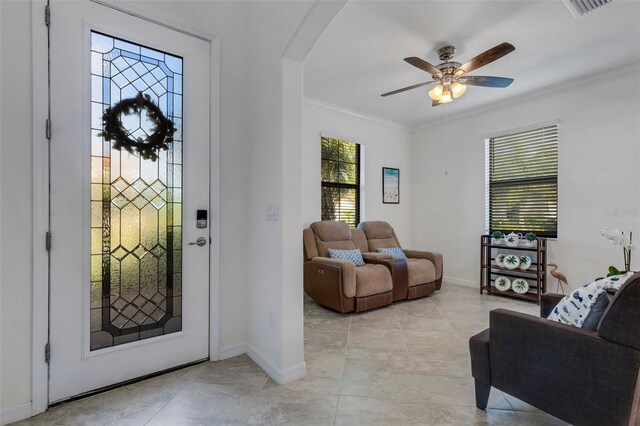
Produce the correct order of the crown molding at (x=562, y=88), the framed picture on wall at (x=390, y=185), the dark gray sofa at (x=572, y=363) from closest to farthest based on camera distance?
the dark gray sofa at (x=572, y=363) < the crown molding at (x=562, y=88) < the framed picture on wall at (x=390, y=185)

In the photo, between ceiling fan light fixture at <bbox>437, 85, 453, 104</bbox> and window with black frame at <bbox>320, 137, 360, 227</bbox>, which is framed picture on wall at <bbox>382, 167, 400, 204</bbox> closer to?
window with black frame at <bbox>320, 137, 360, 227</bbox>

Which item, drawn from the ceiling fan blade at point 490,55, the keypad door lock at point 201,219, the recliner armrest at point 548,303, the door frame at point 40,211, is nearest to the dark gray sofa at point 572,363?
the recliner armrest at point 548,303

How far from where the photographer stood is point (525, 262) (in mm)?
3840

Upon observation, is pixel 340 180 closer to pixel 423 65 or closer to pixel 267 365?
pixel 423 65

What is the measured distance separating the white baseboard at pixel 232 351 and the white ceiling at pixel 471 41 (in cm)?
273

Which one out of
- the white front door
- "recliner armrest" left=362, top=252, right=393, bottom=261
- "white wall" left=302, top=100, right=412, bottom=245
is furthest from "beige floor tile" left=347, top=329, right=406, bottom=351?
"white wall" left=302, top=100, right=412, bottom=245

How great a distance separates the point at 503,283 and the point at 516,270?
9.3 inches

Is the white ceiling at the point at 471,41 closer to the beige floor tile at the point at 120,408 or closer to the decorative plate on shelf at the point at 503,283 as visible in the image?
the decorative plate on shelf at the point at 503,283

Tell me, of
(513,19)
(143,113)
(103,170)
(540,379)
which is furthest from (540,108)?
(103,170)

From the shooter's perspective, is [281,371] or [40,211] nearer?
[40,211]

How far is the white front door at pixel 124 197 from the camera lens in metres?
1.71

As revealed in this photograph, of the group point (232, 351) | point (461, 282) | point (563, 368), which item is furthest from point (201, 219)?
point (461, 282)

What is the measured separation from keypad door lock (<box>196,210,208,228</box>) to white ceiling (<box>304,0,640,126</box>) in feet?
6.20

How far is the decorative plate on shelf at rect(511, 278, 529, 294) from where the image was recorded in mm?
3824
